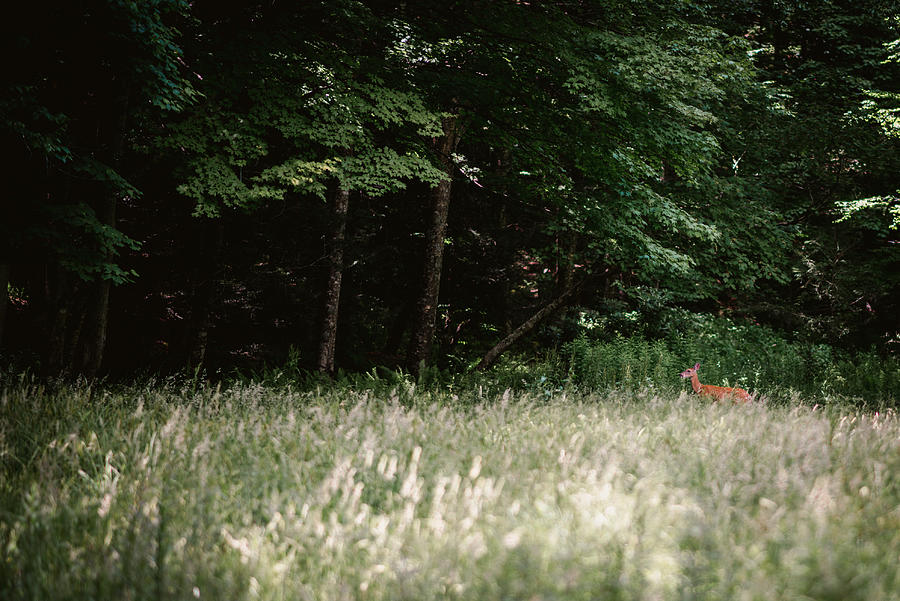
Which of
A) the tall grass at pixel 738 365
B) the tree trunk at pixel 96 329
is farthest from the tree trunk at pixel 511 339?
the tree trunk at pixel 96 329

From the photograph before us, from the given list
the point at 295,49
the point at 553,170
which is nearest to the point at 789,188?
the point at 553,170

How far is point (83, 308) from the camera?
33.8 feet

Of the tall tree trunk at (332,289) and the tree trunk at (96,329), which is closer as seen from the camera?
the tree trunk at (96,329)

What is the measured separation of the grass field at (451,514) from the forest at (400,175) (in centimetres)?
417

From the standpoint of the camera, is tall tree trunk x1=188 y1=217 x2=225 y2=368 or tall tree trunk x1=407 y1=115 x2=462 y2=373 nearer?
tall tree trunk x1=188 y1=217 x2=225 y2=368

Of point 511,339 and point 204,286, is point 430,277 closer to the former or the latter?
point 511,339

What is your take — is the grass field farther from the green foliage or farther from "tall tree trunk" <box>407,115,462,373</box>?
"tall tree trunk" <box>407,115,462,373</box>

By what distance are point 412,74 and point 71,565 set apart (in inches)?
334

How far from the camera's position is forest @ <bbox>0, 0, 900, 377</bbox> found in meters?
7.18

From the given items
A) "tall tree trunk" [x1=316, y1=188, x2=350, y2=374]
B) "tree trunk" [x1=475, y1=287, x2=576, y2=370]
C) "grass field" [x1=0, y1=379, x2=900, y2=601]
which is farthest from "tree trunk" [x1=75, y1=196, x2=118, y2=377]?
"tree trunk" [x1=475, y1=287, x2=576, y2=370]

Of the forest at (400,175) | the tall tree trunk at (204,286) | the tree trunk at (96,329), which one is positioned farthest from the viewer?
the tall tree trunk at (204,286)

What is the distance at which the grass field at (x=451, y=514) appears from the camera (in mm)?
2115

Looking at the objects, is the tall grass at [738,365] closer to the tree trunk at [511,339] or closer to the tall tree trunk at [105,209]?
the tree trunk at [511,339]

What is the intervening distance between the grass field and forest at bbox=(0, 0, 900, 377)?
4.17 metres
